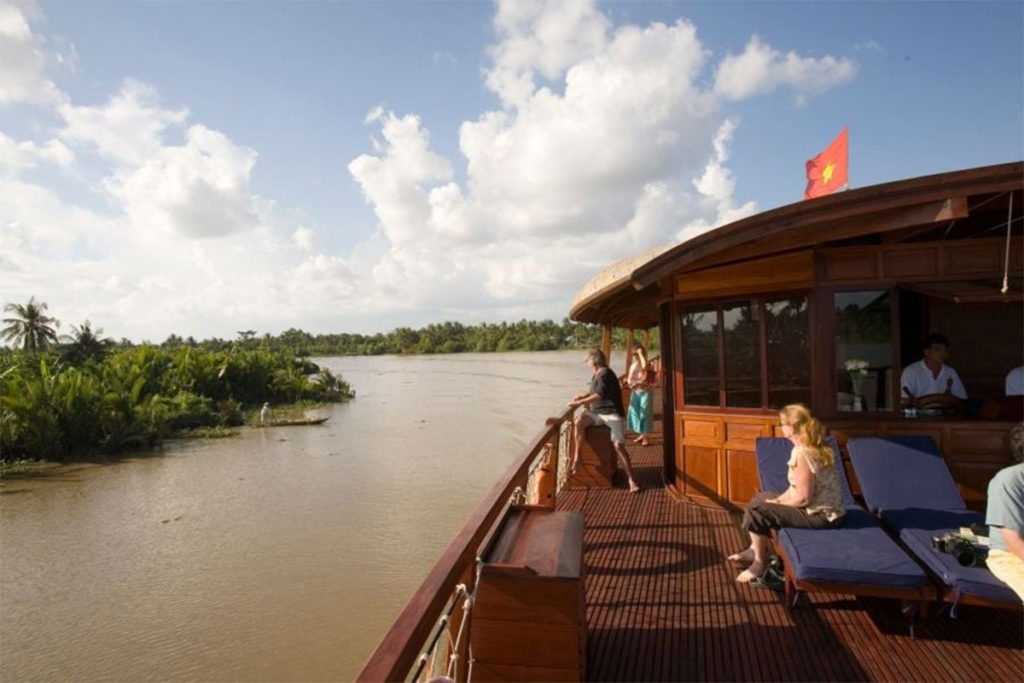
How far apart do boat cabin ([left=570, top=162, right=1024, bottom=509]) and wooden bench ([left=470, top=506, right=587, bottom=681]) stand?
303cm

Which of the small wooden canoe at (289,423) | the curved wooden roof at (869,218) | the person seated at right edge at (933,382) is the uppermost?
the curved wooden roof at (869,218)

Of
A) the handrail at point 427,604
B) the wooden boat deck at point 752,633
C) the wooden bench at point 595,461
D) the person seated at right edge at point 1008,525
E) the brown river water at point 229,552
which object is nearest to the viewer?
the handrail at point 427,604

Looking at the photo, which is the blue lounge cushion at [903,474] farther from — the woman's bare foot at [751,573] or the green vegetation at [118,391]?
the green vegetation at [118,391]

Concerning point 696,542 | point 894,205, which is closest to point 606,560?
point 696,542

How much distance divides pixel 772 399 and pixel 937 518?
163 centimetres

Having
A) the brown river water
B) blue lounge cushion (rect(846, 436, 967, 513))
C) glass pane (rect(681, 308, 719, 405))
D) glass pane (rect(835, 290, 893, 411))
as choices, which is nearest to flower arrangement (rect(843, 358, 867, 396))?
glass pane (rect(835, 290, 893, 411))

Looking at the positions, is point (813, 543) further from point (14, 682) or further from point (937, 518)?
point (14, 682)

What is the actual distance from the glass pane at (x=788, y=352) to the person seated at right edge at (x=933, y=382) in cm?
79

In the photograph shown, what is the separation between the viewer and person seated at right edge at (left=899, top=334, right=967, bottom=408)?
507 cm

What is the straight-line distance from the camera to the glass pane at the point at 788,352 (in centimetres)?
533

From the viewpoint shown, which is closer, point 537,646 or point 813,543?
point 537,646

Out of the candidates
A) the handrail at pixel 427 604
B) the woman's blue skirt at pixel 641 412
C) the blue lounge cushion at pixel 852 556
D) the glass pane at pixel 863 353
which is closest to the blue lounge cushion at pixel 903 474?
the blue lounge cushion at pixel 852 556

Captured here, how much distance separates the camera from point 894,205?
4172mm

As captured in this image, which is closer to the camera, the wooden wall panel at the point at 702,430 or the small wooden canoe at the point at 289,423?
the wooden wall panel at the point at 702,430
